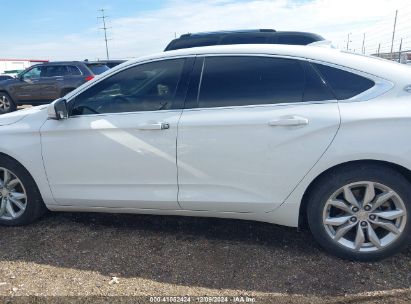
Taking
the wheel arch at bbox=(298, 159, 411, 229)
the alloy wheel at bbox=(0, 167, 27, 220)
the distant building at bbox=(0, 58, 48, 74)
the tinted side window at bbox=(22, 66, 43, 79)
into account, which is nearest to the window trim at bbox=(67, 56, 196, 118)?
the alloy wheel at bbox=(0, 167, 27, 220)

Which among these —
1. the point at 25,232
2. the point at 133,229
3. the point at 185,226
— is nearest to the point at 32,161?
the point at 25,232

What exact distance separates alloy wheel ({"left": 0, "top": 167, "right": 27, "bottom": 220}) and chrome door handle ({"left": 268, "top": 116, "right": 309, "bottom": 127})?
2384mm

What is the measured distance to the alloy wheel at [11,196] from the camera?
12.3 feet

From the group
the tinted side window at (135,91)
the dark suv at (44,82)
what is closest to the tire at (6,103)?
the dark suv at (44,82)

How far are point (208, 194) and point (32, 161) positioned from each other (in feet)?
5.31

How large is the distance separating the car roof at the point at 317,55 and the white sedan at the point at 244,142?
0.03ft

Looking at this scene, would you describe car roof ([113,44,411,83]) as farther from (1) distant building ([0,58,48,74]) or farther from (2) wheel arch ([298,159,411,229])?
(1) distant building ([0,58,48,74])

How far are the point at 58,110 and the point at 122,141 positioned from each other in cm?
63

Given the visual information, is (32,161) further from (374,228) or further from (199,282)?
(374,228)

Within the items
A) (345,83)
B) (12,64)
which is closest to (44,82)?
(345,83)

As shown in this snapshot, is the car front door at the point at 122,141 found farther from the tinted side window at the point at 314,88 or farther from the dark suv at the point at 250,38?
the dark suv at the point at 250,38

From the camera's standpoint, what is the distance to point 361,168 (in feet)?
9.38

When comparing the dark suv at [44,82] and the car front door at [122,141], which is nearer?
the car front door at [122,141]

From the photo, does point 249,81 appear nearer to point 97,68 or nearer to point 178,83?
point 178,83
